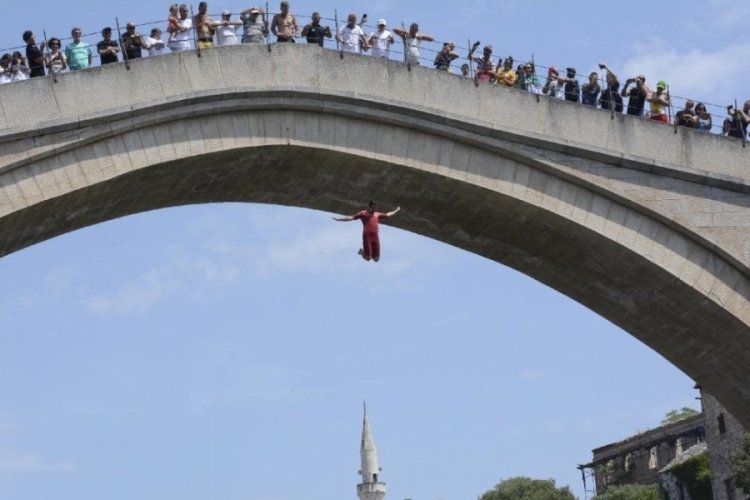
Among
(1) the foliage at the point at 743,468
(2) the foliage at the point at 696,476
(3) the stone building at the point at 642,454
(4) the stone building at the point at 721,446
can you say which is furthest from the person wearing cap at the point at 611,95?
(3) the stone building at the point at 642,454

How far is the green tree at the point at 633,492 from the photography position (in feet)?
269

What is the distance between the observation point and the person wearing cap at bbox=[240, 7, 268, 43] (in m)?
27.4

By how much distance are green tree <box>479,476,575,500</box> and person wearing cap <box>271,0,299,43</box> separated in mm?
72468

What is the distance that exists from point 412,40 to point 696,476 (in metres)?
48.4

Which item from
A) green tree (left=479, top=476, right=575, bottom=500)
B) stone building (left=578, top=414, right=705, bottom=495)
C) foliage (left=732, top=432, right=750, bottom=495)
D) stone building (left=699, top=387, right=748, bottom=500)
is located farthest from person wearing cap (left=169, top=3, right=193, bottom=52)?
green tree (left=479, top=476, right=575, bottom=500)

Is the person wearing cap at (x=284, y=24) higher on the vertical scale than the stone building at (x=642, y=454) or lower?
lower

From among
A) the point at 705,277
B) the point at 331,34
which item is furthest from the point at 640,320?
the point at 331,34

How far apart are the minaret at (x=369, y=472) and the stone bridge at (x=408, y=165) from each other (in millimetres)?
82980

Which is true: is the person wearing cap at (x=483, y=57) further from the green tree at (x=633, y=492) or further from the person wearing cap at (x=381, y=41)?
the green tree at (x=633, y=492)

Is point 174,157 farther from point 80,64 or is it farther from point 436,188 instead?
point 436,188

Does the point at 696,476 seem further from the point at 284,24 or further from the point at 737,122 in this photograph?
the point at 284,24

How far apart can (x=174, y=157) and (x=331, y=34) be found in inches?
141

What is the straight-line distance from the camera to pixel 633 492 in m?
83.4

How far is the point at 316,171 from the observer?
28.0m
